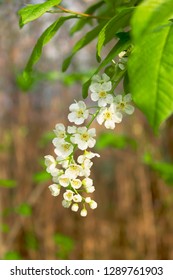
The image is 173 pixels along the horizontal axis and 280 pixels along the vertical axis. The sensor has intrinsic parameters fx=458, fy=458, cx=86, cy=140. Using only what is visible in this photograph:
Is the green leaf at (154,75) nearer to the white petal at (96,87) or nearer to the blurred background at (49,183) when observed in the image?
the white petal at (96,87)

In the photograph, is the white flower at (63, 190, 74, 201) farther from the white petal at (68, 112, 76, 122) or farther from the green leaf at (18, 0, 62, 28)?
the green leaf at (18, 0, 62, 28)

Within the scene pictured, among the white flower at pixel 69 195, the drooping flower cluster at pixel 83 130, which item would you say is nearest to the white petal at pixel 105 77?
the drooping flower cluster at pixel 83 130

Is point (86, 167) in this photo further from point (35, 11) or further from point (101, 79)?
point (35, 11)

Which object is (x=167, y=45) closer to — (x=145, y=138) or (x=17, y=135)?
(x=145, y=138)

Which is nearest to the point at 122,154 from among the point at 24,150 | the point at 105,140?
the point at 24,150

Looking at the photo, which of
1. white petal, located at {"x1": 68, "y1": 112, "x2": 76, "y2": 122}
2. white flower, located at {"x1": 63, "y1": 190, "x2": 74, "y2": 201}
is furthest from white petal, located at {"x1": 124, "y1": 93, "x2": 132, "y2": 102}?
white flower, located at {"x1": 63, "y1": 190, "x2": 74, "y2": 201}

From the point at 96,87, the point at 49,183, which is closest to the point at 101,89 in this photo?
the point at 96,87
